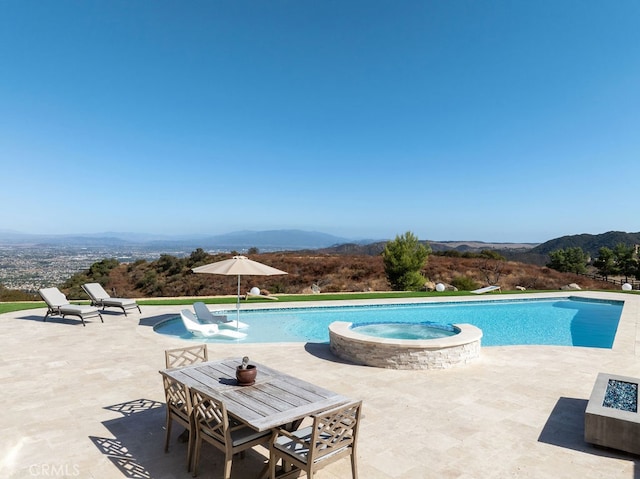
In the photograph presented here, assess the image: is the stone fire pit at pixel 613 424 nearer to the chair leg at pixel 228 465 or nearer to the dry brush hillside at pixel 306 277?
the chair leg at pixel 228 465

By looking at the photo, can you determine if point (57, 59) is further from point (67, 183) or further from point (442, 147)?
point (442, 147)

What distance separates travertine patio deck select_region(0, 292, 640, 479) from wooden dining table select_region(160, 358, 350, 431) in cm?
73

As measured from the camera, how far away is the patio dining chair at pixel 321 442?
2943 mm

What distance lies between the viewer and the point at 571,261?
39.0 m

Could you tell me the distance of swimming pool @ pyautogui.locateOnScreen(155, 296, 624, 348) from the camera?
1081cm

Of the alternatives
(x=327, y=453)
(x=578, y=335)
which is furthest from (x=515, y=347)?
(x=327, y=453)

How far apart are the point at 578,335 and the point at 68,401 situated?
13.4 metres

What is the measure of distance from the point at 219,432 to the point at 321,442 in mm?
925

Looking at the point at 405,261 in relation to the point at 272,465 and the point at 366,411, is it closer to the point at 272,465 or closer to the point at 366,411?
the point at 366,411

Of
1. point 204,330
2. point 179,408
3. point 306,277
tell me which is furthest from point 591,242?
point 179,408

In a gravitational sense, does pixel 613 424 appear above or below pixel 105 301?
above

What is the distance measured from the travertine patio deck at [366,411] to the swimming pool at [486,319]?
6.93 feet

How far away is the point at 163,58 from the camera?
19094 mm

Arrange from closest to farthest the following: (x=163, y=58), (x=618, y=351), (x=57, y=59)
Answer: (x=618, y=351)
(x=57, y=59)
(x=163, y=58)
